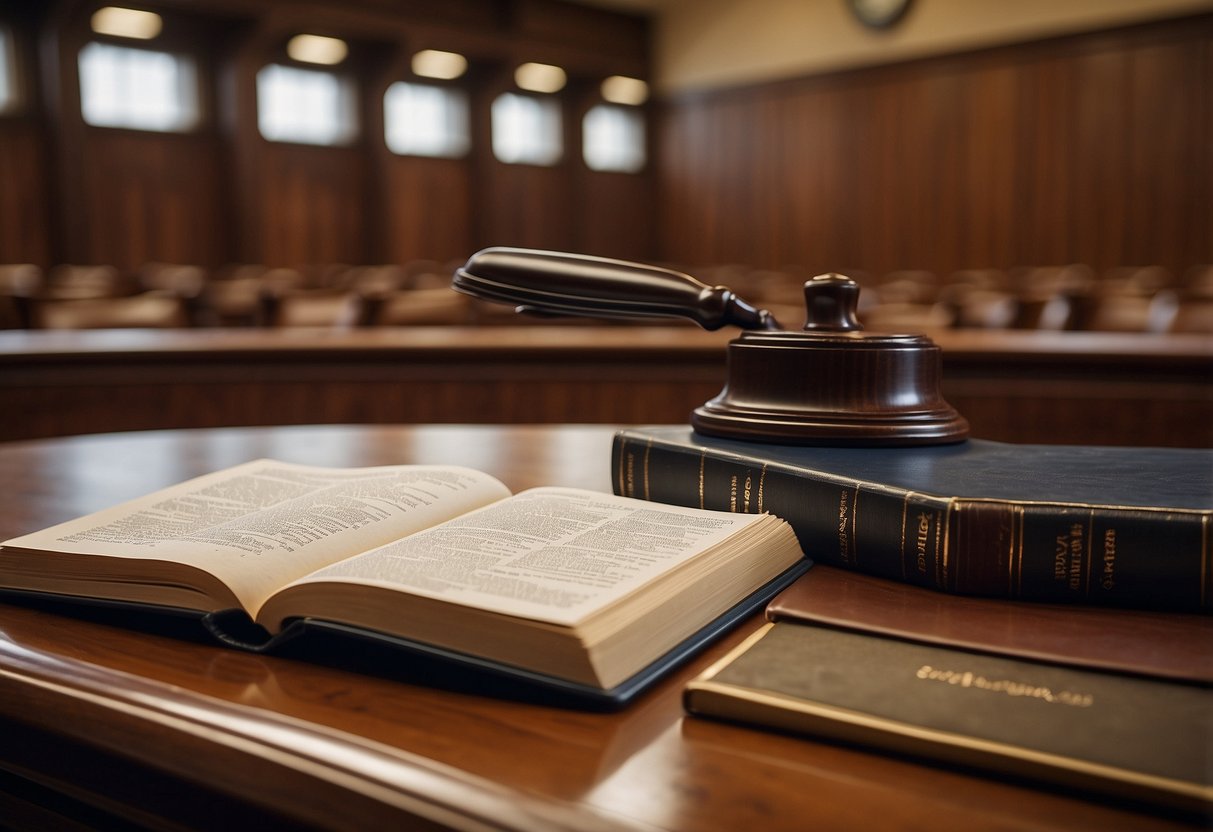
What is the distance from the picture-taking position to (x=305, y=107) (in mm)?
10219

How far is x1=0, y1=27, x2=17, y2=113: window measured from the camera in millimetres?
8539

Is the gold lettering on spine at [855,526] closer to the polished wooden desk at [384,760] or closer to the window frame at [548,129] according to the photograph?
the polished wooden desk at [384,760]

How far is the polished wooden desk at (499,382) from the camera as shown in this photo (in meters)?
2.37

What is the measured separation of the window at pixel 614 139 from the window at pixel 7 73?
5627mm

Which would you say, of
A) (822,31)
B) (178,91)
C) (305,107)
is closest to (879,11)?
(822,31)

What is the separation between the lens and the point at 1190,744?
1.46ft

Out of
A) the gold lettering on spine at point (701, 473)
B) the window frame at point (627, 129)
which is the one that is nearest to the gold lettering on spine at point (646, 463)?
the gold lettering on spine at point (701, 473)

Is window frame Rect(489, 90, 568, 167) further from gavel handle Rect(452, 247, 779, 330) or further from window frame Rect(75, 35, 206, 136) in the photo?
gavel handle Rect(452, 247, 779, 330)

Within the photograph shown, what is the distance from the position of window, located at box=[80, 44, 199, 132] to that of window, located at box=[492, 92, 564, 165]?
3063mm

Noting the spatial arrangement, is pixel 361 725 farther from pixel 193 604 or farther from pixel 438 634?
pixel 193 604

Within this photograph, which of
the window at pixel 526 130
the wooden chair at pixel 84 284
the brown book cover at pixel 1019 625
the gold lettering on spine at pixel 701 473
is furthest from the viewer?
the window at pixel 526 130

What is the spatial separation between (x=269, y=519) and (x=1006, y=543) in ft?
1.64

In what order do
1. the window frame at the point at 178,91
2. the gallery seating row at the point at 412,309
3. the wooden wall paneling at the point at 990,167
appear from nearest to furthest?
the gallery seating row at the point at 412,309, the window frame at the point at 178,91, the wooden wall paneling at the point at 990,167

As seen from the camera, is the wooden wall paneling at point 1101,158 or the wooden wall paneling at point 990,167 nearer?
the wooden wall paneling at point 1101,158
